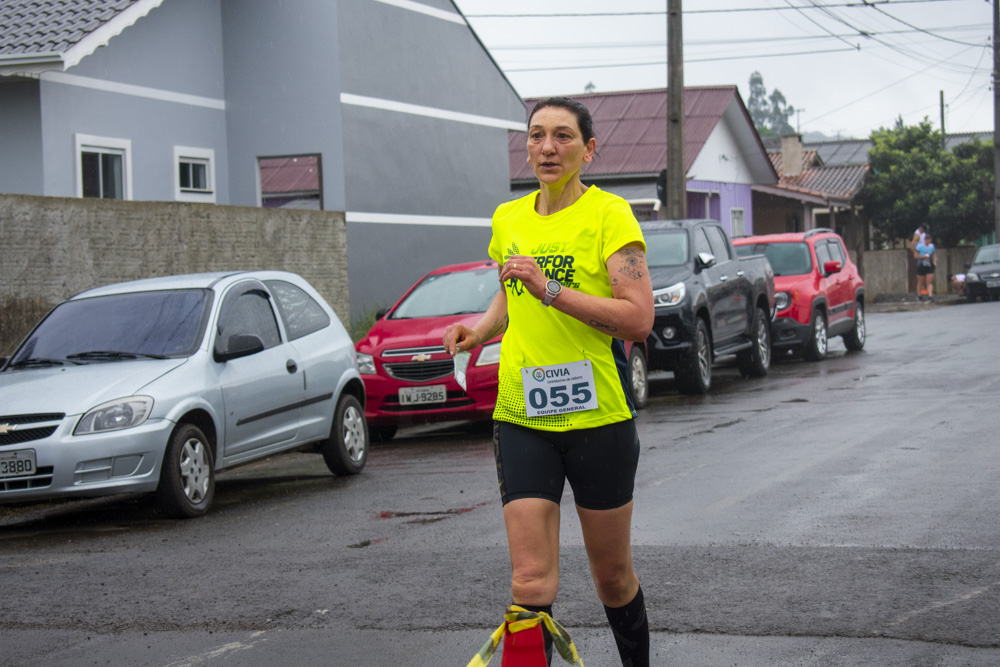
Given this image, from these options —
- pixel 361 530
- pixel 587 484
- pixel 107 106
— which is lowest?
pixel 361 530

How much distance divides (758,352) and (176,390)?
10.1 m

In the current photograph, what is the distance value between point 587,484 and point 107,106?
15592 millimetres

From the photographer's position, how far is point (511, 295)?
13.1 feet

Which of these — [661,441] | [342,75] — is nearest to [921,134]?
[342,75]

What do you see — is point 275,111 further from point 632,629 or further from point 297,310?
point 632,629

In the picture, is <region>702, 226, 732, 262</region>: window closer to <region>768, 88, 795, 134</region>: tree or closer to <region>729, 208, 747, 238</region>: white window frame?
<region>729, 208, 747, 238</region>: white window frame

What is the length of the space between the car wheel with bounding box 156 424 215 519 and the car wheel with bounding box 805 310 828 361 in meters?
11.5

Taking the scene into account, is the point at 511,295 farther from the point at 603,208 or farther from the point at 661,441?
the point at 661,441

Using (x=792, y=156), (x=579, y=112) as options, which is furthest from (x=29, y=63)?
(x=792, y=156)

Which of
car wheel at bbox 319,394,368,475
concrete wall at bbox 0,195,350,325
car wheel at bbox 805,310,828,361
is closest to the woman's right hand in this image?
car wheel at bbox 319,394,368,475

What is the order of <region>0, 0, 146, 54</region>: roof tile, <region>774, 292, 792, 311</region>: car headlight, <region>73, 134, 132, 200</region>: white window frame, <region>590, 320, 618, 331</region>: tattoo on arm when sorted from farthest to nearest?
<region>774, 292, 792, 311</region>: car headlight
<region>73, 134, 132, 200</region>: white window frame
<region>0, 0, 146, 54</region>: roof tile
<region>590, 320, 618, 331</region>: tattoo on arm

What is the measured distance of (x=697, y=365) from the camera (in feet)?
48.5

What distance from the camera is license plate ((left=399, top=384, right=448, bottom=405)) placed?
39.7ft

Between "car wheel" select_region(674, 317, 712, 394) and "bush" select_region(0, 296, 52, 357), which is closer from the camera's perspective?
"bush" select_region(0, 296, 52, 357)
